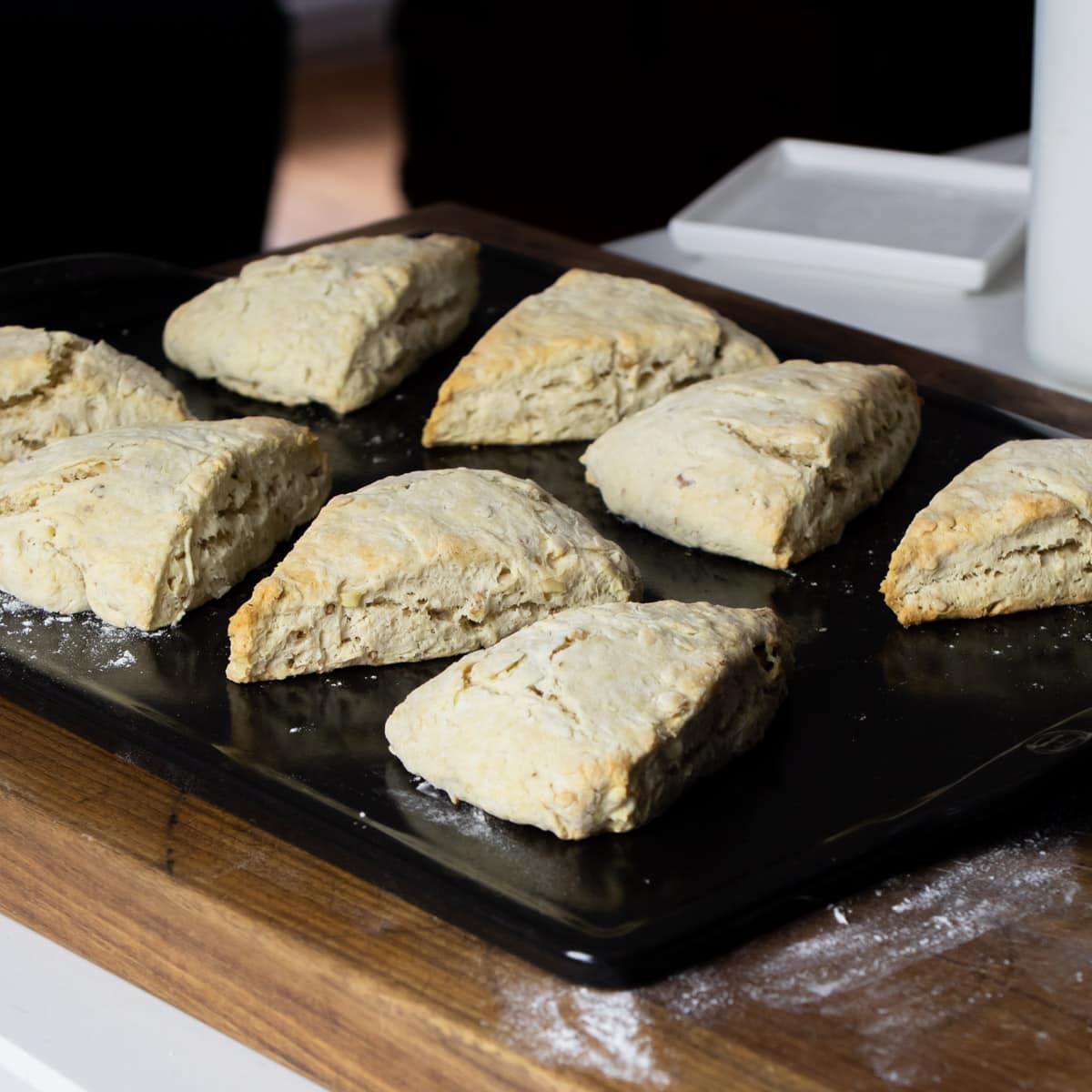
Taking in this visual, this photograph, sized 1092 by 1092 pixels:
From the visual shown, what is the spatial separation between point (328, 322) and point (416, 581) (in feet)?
2.44

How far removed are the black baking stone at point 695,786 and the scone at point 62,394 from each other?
0.32 metres

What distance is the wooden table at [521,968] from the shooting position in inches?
53.0

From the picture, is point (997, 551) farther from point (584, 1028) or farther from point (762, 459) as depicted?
point (584, 1028)

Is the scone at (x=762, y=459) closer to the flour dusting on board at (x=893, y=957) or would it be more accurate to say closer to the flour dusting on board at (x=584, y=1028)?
the flour dusting on board at (x=893, y=957)

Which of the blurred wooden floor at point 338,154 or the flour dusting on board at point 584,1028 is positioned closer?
the flour dusting on board at point 584,1028

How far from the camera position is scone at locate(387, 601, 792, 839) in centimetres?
150

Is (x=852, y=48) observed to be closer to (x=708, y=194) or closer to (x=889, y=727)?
(x=708, y=194)

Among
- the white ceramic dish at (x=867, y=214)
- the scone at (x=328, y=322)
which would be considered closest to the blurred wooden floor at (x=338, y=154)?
the white ceramic dish at (x=867, y=214)

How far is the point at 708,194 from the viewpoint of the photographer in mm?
3244

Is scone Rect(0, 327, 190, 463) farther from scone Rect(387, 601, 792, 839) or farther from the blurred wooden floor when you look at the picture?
the blurred wooden floor

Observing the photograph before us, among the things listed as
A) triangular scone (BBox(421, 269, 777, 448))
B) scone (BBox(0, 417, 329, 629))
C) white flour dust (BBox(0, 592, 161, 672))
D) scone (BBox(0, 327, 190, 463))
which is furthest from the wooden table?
triangular scone (BBox(421, 269, 777, 448))

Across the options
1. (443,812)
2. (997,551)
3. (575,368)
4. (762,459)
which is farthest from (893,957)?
(575,368)

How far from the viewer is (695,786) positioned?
5.27 feet

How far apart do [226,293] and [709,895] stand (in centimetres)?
149
